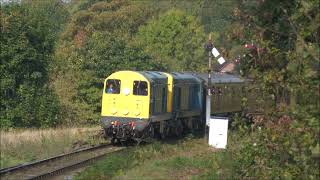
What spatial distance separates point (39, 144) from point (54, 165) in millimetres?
3407

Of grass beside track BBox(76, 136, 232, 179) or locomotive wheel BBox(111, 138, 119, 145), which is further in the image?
locomotive wheel BBox(111, 138, 119, 145)

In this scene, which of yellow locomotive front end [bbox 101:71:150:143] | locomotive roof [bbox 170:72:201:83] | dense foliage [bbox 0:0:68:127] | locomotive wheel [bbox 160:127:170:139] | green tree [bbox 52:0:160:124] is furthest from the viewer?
green tree [bbox 52:0:160:124]

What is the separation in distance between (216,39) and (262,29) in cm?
4634

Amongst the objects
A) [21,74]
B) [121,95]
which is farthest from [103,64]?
[121,95]

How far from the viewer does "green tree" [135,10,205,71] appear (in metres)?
60.2

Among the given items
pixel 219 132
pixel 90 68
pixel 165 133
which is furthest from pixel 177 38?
pixel 219 132

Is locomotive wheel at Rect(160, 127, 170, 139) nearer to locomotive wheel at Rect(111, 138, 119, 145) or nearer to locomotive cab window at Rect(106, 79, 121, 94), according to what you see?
locomotive wheel at Rect(111, 138, 119, 145)

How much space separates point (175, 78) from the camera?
25.5m

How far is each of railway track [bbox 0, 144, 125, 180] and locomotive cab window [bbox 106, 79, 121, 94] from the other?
9.42 ft

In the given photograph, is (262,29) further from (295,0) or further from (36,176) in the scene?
(36,176)

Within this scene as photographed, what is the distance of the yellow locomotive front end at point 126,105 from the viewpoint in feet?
71.9

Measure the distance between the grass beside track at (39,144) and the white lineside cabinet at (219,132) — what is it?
15.6ft

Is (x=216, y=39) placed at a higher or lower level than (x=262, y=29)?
higher

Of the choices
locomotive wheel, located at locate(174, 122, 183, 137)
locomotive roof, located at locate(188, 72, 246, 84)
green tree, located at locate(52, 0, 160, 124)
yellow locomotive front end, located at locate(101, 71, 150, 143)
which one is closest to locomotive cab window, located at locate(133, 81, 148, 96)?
yellow locomotive front end, located at locate(101, 71, 150, 143)
